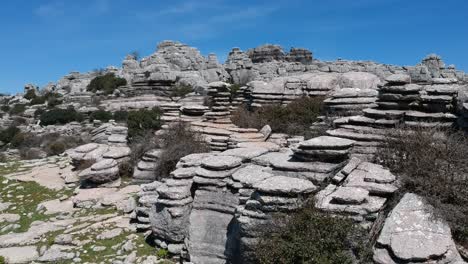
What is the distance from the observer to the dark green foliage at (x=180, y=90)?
2821 cm

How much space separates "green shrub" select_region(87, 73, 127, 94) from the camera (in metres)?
39.1

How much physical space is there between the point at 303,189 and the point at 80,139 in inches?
736

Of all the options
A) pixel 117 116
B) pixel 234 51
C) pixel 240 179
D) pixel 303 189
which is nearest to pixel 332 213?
pixel 303 189

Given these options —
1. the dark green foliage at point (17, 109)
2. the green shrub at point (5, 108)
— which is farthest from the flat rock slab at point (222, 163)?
the green shrub at point (5, 108)

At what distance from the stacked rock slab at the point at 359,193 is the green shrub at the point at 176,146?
6045 mm

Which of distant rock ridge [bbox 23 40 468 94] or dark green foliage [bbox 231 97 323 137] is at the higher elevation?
distant rock ridge [bbox 23 40 468 94]

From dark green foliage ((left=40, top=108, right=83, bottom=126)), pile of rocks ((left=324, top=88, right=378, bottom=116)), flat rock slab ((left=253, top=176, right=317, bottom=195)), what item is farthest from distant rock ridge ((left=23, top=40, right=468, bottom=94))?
flat rock slab ((left=253, top=176, right=317, bottom=195))

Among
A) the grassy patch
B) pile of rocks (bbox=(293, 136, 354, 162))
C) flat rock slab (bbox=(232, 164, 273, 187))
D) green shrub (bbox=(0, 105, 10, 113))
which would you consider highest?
pile of rocks (bbox=(293, 136, 354, 162))

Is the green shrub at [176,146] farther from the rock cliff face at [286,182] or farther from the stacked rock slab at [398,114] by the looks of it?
the stacked rock slab at [398,114]

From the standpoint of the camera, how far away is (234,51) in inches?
1841

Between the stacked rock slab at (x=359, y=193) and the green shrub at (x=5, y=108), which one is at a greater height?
the stacked rock slab at (x=359, y=193)

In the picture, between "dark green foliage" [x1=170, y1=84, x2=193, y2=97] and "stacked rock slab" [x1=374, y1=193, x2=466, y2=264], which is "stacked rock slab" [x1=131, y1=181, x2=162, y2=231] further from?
"dark green foliage" [x1=170, y1=84, x2=193, y2=97]

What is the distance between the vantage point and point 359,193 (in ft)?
19.7

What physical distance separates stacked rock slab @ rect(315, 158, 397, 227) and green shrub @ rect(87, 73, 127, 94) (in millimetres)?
33897
